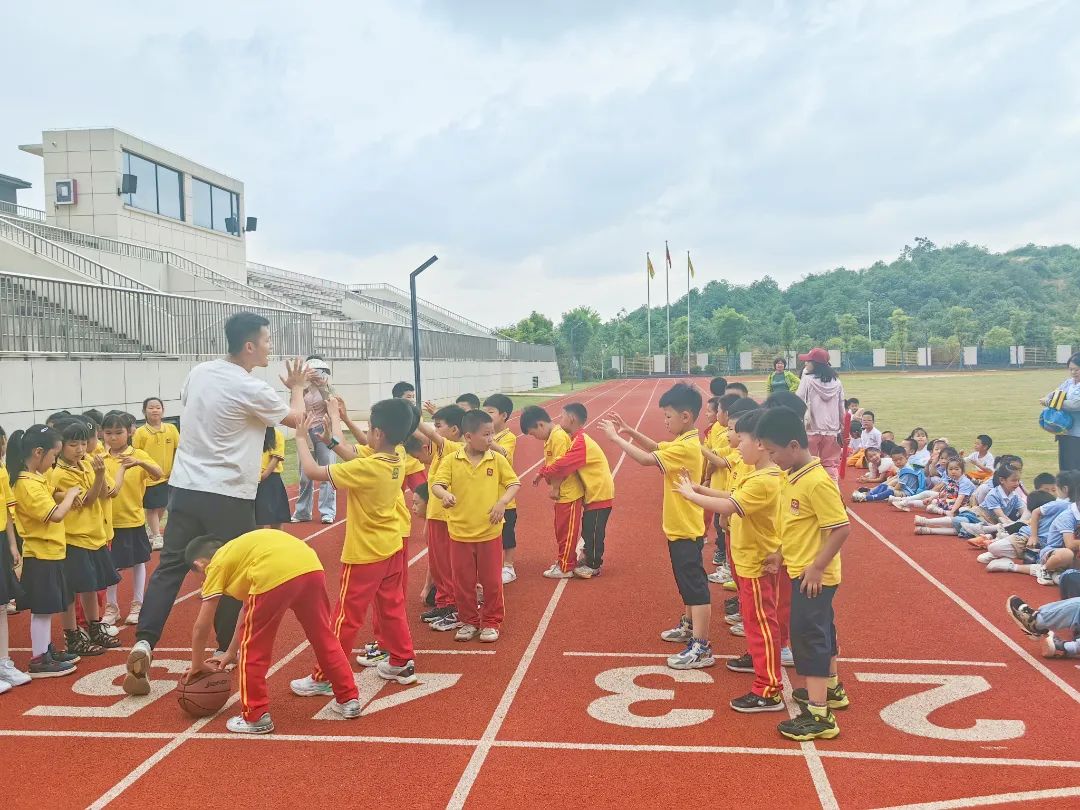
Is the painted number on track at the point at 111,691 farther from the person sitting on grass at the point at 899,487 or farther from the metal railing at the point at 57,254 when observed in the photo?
the metal railing at the point at 57,254

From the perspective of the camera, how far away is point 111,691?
5.47m

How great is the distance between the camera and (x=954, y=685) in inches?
215

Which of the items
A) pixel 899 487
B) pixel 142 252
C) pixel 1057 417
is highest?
Answer: pixel 142 252

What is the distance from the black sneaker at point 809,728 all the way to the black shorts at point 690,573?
127 cm

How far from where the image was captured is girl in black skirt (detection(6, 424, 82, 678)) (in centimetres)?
575

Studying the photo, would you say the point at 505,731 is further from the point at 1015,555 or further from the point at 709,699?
the point at 1015,555

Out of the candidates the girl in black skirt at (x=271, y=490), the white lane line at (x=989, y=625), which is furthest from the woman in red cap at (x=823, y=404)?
the girl in black skirt at (x=271, y=490)

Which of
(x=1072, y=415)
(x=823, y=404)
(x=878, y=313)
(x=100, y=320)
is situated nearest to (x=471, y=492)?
(x=823, y=404)

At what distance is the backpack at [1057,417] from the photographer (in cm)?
980

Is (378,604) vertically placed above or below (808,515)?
below

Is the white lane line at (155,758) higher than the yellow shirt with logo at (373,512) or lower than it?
lower

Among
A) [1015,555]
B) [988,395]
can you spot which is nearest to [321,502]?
[1015,555]

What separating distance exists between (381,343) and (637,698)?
24.0m

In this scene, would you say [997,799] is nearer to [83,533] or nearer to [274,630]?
[274,630]
